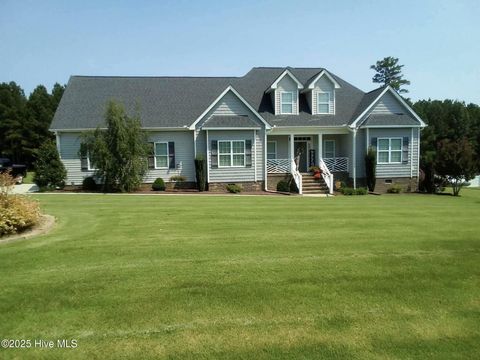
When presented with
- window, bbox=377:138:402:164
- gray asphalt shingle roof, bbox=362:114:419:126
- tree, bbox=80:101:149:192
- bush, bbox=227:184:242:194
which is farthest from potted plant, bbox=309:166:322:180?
tree, bbox=80:101:149:192

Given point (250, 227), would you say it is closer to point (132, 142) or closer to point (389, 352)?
point (389, 352)

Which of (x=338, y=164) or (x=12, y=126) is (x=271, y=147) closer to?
(x=338, y=164)

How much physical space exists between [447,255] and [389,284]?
7.04 feet

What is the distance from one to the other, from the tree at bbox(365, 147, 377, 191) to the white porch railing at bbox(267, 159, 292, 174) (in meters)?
4.98

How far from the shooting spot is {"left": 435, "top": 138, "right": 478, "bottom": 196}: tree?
71.4ft

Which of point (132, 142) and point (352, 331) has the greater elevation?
point (132, 142)

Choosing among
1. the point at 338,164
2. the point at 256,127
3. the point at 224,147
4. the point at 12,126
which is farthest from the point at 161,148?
the point at 12,126

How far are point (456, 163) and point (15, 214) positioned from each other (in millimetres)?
22745

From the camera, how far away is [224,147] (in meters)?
22.1

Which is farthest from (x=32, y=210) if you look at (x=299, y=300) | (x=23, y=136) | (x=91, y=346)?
(x=23, y=136)

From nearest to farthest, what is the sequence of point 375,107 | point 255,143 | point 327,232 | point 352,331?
point 352,331 < point 327,232 < point 255,143 < point 375,107

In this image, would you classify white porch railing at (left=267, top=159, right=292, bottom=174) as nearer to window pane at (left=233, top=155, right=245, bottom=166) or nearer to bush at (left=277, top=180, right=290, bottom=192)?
bush at (left=277, top=180, right=290, bottom=192)

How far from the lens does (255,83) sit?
27531 millimetres

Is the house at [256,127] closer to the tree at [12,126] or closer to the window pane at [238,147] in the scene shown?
the window pane at [238,147]
